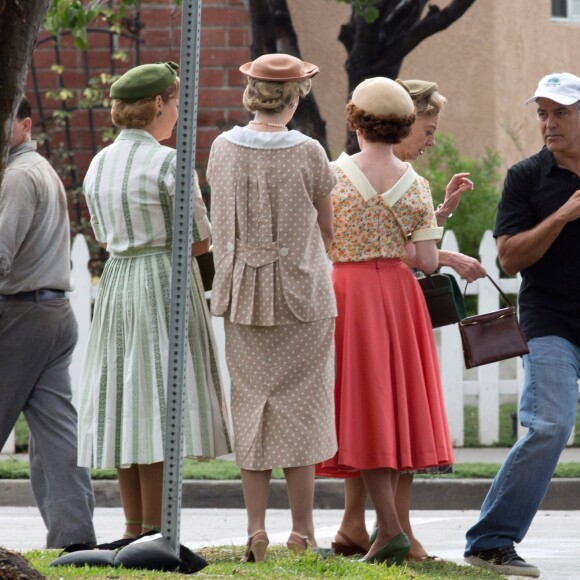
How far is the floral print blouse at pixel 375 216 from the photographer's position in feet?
20.1

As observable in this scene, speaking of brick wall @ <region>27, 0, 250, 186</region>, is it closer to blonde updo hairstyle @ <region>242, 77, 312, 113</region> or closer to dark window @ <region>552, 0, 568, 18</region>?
dark window @ <region>552, 0, 568, 18</region>

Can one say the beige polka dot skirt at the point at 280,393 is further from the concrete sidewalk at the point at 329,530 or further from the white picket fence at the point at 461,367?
the white picket fence at the point at 461,367

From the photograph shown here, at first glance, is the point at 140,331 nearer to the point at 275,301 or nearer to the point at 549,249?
the point at 275,301

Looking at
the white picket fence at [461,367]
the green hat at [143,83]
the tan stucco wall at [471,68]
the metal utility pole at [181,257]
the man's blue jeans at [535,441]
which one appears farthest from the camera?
the tan stucco wall at [471,68]

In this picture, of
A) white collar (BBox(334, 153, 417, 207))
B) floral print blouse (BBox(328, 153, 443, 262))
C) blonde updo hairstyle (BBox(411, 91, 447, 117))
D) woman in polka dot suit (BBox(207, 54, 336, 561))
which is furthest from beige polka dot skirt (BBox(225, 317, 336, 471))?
blonde updo hairstyle (BBox(411, 91, 447, 117))

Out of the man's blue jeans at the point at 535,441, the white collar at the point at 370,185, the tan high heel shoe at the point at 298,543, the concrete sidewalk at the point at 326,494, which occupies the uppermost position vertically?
the white collar at the point at 370,185

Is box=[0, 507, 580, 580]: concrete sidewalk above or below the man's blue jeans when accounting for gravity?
below

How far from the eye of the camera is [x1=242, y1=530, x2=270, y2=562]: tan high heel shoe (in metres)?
5.75

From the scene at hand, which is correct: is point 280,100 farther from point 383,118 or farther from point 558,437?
point 558,437

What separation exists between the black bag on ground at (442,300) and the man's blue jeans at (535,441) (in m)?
0.34

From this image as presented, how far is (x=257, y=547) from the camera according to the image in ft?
18.9

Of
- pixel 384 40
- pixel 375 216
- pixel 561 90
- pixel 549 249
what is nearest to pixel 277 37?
pixel 384 40

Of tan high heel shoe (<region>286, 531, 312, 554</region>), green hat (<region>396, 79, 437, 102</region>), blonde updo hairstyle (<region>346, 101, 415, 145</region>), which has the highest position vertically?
green hat (<region>396, 79, 437, 102</region>)

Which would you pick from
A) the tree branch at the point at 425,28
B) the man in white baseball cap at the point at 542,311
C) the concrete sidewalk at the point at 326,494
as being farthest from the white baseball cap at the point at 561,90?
the tree branch at the point at 425,28
